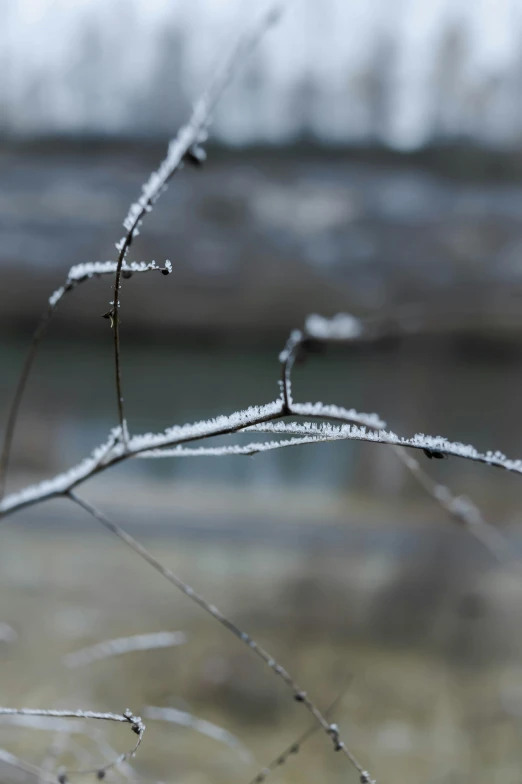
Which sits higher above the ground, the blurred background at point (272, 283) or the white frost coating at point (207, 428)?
the blurred background at point (272, 283)

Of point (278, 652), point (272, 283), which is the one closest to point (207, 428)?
point (278, 652)

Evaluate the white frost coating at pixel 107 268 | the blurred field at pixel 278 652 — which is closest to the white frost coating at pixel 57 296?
the white frost coating at pixel 107 268

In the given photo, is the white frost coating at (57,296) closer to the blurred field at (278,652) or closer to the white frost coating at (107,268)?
the white frost coating at (107,268)

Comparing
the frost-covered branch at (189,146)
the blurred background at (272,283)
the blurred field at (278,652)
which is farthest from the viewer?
the blurred background at (272,283)

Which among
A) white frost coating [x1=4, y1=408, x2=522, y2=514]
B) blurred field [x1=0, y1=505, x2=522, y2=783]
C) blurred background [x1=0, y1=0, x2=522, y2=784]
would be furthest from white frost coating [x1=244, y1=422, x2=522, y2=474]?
blurred background [x1=0, y1=0, x2=522, y2=784]

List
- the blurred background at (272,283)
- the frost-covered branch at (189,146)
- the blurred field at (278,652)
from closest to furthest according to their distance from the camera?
the frost-covered branch at (189,146) < the blurred field at (278,652) < the blurred background at (272,283)

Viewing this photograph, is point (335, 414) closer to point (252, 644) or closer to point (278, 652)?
point (252, 644)

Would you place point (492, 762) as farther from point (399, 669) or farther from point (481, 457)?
point (481, 457)

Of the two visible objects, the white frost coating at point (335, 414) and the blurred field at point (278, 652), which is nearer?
the white frost coating at point (335, 414)
